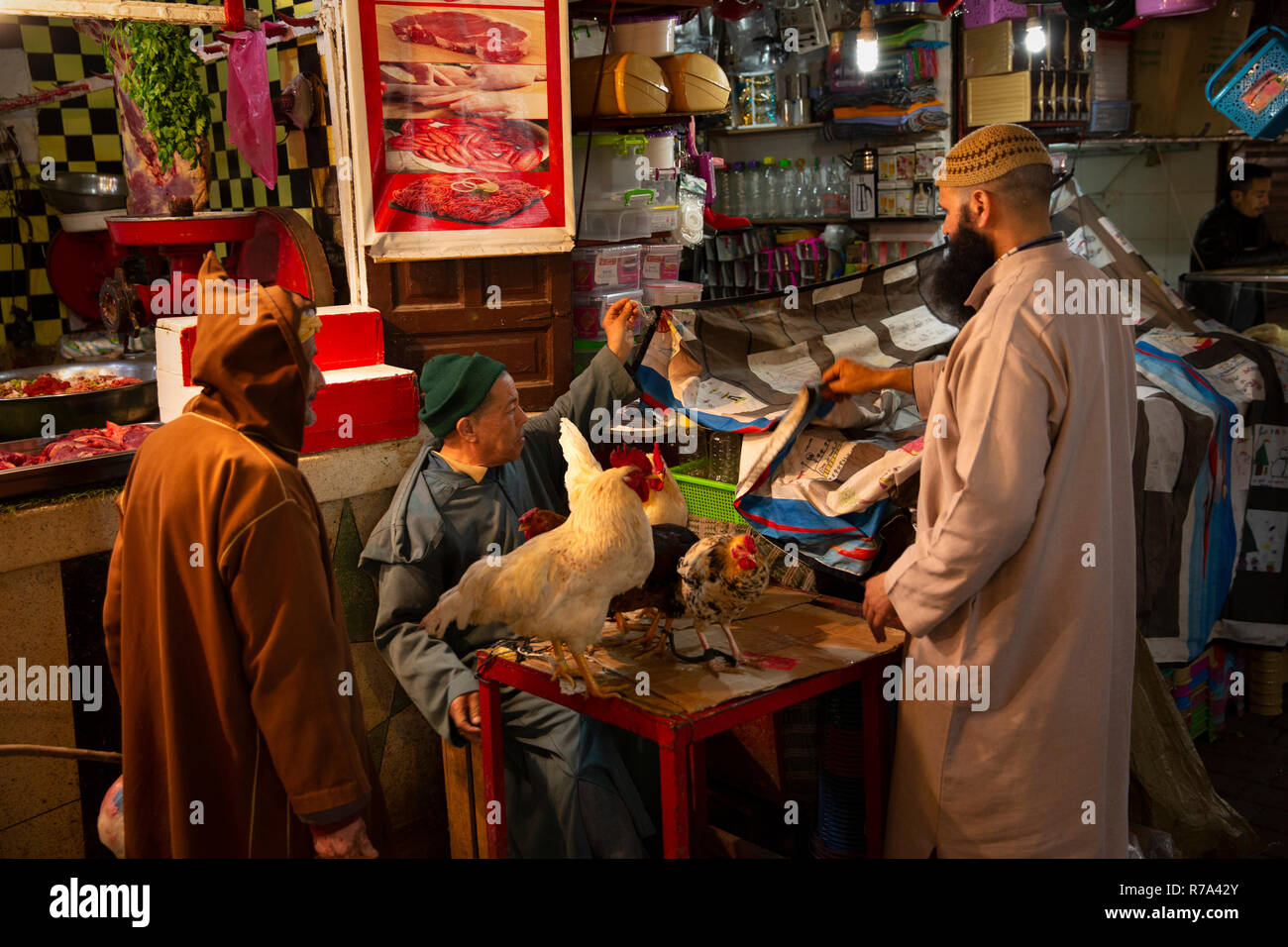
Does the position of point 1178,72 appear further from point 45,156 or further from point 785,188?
point 45,156

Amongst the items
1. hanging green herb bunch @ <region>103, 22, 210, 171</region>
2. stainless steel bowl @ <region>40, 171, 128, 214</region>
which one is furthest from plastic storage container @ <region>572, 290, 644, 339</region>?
stainless steel bowl @ <region>40, 171, 128, 214</region>

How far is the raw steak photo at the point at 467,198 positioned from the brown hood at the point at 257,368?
1.60m

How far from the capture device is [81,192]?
186 inches

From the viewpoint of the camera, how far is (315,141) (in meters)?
3.76

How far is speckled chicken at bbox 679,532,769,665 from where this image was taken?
2.41 m

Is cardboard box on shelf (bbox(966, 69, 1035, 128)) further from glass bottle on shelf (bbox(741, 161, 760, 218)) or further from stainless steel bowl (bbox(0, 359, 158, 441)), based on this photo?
stainless steel bowl (bbox(0, 359, 158, 441))

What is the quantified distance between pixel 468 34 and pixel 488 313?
2.97ft

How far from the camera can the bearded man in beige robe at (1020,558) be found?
2.24 m

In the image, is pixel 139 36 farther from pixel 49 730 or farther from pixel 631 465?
pixel 631 465

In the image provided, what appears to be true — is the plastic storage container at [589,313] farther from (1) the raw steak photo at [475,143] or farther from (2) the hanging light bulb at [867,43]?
(2) the hanging light bulb at [867,43]

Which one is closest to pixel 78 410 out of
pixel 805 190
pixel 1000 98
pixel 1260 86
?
pixel 1260 86

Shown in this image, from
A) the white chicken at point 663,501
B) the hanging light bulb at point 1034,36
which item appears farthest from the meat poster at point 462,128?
the hanging light bulb at point 1034,36

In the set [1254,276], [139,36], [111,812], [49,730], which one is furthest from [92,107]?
[1254,276]

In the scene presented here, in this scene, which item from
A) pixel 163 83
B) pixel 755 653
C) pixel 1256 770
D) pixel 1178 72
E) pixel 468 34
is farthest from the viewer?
pixel 1178 72
